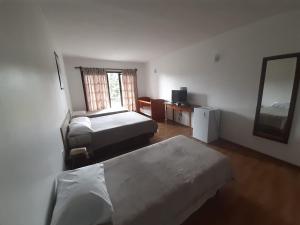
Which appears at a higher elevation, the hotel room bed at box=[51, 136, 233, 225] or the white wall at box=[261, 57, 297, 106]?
the white wall at box=[261, 57, 297, 106]

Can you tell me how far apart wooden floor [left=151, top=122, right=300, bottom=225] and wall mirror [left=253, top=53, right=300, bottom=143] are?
0.54m

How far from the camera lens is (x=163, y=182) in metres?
1.28

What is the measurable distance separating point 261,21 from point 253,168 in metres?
2.43

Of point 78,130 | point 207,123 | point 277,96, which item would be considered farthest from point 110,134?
point 277,96

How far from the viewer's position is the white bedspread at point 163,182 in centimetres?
106

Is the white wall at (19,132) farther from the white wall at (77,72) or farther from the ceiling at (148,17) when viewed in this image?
the white wall at (77,72)

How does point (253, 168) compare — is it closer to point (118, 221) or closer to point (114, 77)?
point (118, 221)

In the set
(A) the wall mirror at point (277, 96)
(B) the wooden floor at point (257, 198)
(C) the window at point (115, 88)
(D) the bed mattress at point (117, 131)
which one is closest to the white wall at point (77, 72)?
(C) the window at point (115, 88)

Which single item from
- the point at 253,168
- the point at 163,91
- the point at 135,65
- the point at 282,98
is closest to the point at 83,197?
the point at 253,168

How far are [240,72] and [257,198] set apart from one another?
2153mm

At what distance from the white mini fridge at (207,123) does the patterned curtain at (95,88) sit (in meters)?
3.40

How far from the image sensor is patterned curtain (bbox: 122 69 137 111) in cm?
536

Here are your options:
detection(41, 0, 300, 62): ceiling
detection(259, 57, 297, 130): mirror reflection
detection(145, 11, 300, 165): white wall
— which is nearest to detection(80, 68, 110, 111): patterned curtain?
detection(41, 0, 300, 62): ceiling

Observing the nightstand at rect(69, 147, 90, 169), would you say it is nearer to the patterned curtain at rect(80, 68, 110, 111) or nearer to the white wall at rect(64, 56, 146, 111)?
the patterned curtain at rect(80, 68, 110, 111)
